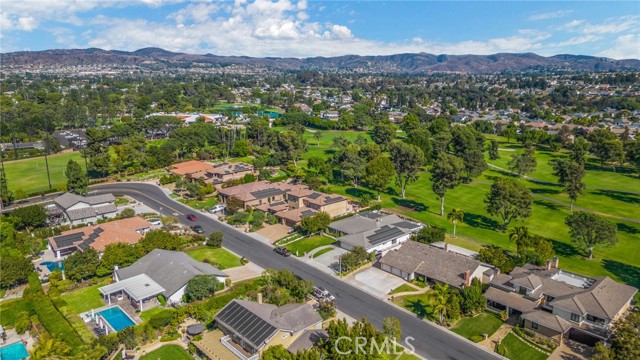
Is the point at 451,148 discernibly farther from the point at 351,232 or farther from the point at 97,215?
the point at 97,215

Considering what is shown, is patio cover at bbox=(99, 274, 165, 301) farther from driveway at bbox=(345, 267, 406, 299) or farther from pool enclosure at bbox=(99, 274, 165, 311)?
driveway at bbox=(345, 267, 406, 299)

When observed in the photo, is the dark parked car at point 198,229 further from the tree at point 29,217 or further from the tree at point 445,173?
the tree at point 445,173

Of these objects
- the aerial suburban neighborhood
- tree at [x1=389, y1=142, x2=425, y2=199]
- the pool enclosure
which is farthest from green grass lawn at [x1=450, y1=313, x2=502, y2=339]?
tree at [x1=389, y1=142, x2=425, y2=199]

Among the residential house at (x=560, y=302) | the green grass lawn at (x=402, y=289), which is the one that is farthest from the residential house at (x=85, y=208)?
the residential house at (x=560, y=302)

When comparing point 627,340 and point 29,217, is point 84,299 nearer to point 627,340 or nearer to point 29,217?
point 29,217

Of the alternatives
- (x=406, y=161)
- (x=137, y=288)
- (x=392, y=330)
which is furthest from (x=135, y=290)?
(x=406, y=161)

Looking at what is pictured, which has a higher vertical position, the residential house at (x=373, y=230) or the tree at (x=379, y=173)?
the tree at (x=379, y=173)
